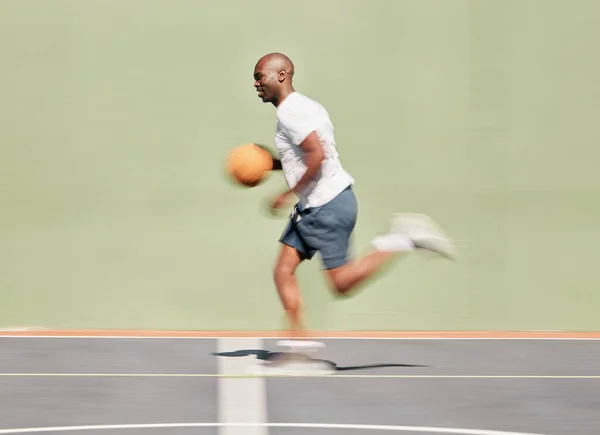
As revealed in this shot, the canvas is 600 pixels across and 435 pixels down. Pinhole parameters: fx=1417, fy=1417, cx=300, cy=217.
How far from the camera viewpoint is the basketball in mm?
8531

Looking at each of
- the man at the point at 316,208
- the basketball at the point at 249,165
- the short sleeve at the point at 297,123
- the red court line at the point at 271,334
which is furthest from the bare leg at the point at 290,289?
the red court line at the point at 271,334

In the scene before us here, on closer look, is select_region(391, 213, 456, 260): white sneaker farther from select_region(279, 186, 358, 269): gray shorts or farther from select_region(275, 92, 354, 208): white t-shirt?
select_region(275, 92, 354, 208): white t-shirt

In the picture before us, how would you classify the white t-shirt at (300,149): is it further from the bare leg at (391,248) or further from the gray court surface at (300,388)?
the gray court surface at (300,388)

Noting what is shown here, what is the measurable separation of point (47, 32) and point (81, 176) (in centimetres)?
105

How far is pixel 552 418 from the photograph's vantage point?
7359 mm

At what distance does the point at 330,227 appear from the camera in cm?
849

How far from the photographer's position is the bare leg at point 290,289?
854cm

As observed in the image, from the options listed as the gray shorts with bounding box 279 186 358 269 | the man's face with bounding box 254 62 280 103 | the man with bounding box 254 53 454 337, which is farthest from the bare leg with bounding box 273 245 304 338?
the man's face with bounding box 254 62 280 103

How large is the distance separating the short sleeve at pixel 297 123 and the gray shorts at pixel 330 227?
0.47 meters

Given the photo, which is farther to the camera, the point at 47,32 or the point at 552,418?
the point at 47,32

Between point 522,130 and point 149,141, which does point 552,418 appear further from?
point 149,141

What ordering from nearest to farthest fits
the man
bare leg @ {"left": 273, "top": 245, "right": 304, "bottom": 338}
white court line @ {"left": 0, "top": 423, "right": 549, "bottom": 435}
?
white court line @ {"left": 0, "top": 423, "right": 549, "bottom": 435}
the man
bare leg @ {"left": 273, "top": 245, "right": 304, "bottom": 338}

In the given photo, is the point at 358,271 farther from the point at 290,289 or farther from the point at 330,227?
the point at 290,289

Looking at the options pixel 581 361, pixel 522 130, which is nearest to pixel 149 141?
pixel 522 130
